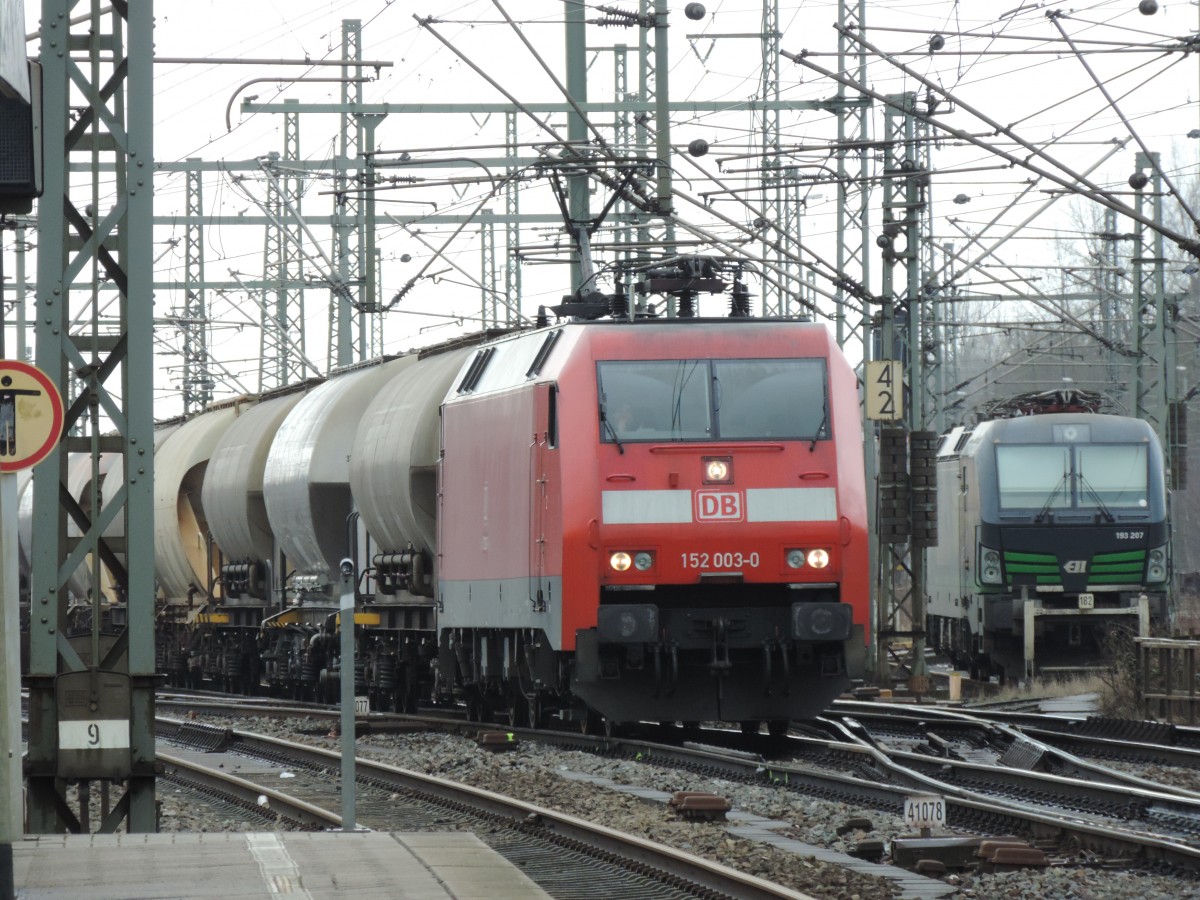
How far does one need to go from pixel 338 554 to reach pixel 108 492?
26.9 ft

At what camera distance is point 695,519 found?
50.3 ft

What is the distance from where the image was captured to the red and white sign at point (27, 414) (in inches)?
316

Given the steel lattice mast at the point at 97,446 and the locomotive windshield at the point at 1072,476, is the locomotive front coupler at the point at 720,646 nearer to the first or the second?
the steel lattice mast at the point at 97,446

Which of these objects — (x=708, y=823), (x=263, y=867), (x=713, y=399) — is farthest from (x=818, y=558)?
(x=263, y=867)

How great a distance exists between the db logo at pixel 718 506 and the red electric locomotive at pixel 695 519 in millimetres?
11

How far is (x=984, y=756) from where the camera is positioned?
17.0 meters

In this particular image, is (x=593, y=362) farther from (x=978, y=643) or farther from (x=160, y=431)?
(x=160, y=431)

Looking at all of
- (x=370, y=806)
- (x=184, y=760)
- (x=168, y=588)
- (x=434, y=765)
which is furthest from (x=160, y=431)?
(x=370, y=806)

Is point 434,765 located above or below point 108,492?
below

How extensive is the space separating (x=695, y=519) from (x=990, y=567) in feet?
41.6

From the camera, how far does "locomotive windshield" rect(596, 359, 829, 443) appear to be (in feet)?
51.2

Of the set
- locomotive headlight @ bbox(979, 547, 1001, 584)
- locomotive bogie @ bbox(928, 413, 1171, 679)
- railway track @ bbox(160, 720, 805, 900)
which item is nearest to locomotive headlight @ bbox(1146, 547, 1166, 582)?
locomotive bogie @ bbox(928, 413, 1171, 679)

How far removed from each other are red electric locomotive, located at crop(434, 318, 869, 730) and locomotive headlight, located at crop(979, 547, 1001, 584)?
1167 cm

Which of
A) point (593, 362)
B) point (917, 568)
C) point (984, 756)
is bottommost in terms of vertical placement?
point (984, 756)
